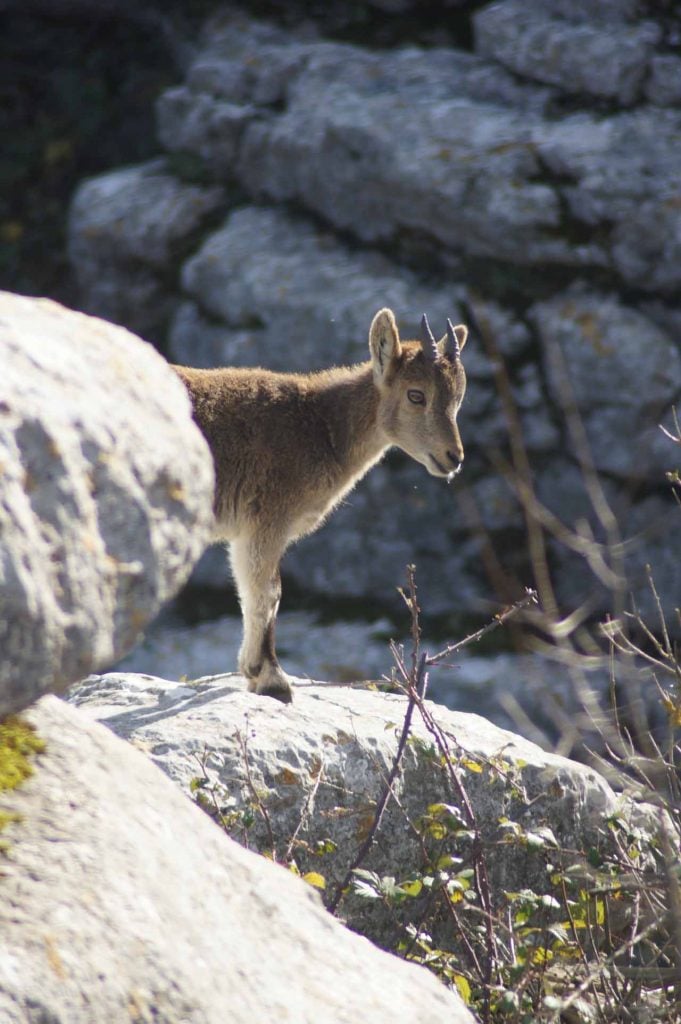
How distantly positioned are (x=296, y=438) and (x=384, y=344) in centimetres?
92

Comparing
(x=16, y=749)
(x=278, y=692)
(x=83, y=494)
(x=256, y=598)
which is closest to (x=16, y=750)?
(x=16, y=749)

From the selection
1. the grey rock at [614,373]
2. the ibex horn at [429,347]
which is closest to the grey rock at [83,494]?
the ibex horn at [429,347]

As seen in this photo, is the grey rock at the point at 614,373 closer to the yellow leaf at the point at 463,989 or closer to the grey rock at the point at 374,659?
the grey rock at the point at 374,659

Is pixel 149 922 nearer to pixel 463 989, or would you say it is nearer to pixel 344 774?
pixel 463 989

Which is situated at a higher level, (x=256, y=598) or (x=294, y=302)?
(x=256, y=598)

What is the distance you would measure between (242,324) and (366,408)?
16.1 ft

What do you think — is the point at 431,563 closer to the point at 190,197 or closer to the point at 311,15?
the point at 190,197

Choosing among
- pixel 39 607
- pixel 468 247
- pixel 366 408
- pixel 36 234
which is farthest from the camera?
pixel 36 234

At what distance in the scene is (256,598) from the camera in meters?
8.03

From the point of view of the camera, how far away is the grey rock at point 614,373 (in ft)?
38.9

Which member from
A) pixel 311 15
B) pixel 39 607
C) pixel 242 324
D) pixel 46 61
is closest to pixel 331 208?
pixel 242 324

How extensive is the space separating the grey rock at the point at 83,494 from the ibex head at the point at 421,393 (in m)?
4.83

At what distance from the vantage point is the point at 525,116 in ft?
43.3

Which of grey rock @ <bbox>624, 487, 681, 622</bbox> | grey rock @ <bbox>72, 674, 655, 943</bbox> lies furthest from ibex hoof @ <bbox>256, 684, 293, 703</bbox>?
grey rock @ <bbox>624, 487, 681, 622</bbox>
